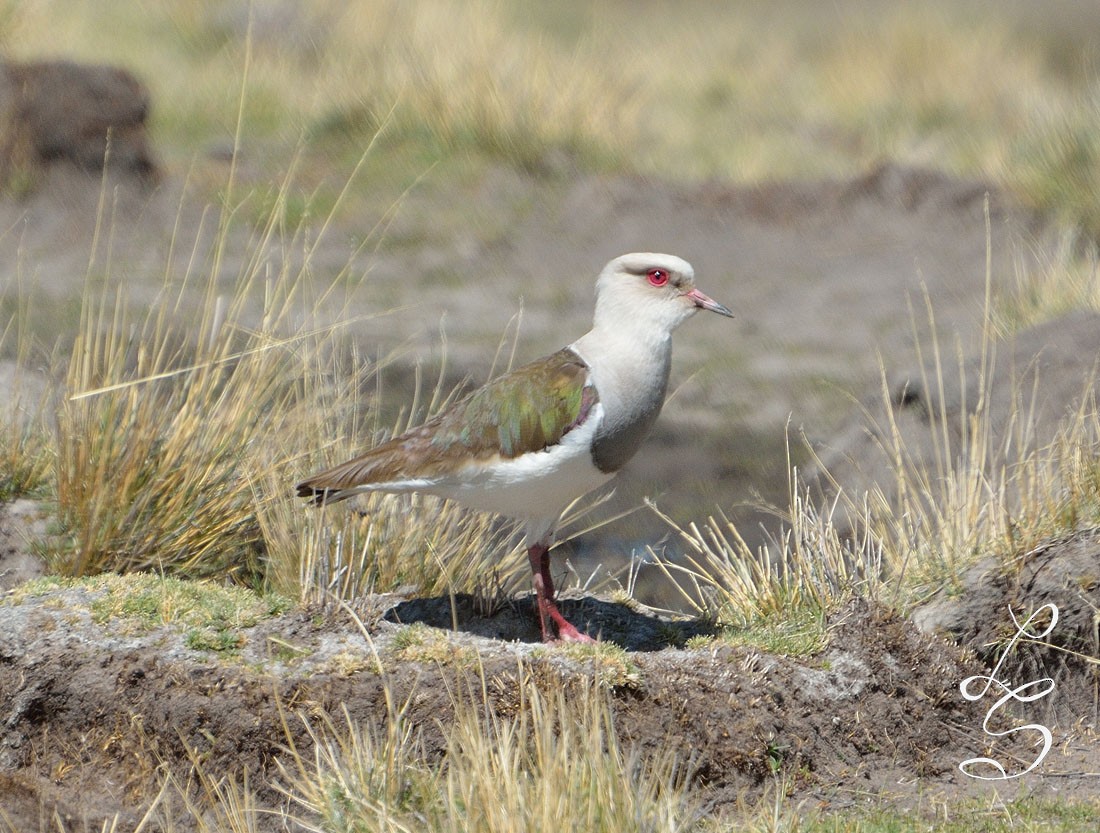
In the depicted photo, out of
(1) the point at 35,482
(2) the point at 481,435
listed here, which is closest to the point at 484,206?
(1) the point at 35,482

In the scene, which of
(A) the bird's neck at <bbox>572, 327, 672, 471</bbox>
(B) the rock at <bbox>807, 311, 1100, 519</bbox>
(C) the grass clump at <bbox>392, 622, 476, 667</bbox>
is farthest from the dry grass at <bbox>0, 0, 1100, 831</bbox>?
(A) the bird's neck at <bbox>572, 327, 672, 471</bbox>

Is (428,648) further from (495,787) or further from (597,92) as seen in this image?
(597,92)

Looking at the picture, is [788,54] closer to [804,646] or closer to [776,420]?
[776,420]

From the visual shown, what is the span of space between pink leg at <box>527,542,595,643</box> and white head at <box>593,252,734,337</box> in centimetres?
93

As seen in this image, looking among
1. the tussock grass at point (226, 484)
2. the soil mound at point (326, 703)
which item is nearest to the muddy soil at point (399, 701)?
the soil mound at point (326, 703)

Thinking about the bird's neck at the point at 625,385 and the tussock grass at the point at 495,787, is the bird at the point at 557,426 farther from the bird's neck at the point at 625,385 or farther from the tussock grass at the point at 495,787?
the tussock grass at the point at 495,787

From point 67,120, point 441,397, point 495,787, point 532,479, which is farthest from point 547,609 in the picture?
point 67,120

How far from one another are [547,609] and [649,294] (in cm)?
124

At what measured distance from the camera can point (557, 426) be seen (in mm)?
5512

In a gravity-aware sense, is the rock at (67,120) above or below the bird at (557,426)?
below
